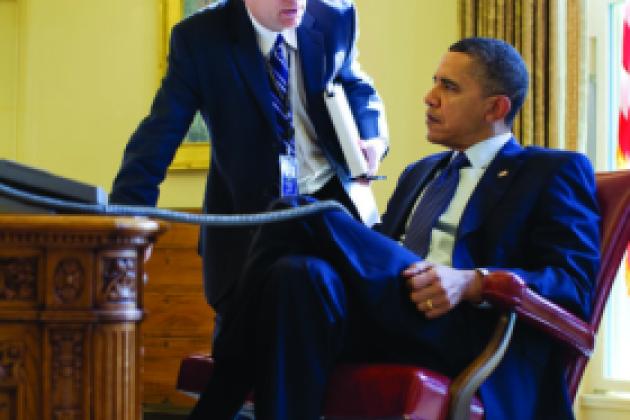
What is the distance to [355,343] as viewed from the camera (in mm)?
2189

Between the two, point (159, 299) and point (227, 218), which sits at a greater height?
point (227, 218)

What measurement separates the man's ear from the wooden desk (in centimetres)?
139

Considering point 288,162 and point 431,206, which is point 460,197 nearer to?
point 431,206

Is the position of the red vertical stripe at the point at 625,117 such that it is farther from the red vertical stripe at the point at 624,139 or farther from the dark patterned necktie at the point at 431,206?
the dark patterned necktie at the point at 431,206

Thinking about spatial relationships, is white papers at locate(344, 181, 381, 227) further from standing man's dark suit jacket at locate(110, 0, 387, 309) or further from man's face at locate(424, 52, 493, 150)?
man's face at locate(424, 52, 493, 150)

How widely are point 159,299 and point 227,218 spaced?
3270 millimetres

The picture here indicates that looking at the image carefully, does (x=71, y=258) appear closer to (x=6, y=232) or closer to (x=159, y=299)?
(x=6, y=232)

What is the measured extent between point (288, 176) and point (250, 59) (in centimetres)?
34

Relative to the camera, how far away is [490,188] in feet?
8.11

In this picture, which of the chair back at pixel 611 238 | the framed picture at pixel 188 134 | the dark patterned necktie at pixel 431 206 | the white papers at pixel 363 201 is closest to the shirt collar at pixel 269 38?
the white papers at pixel 363 201

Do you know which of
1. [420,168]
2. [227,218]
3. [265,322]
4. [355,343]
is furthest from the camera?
[420,168]

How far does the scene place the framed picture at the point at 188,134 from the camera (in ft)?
17.7

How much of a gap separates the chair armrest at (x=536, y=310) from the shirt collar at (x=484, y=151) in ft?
1.70

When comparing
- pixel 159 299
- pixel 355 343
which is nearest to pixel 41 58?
pixel 159 299
